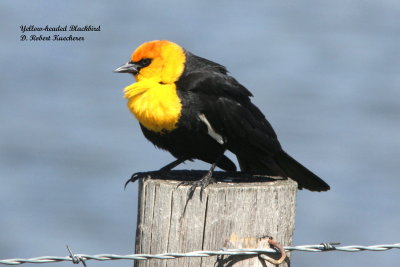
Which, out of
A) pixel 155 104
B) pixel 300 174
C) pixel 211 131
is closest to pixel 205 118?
pixel 211 131

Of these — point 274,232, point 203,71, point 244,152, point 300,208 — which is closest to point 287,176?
point 244,152

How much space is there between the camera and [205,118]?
491 cm

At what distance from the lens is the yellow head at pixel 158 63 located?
512 cm

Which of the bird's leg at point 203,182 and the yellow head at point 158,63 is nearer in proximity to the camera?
the bird's leg at point 203,182

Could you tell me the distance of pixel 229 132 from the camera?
4949mm

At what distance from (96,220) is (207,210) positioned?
5986mm

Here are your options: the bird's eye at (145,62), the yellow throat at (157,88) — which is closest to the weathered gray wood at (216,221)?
the yellow throat at (157,88)

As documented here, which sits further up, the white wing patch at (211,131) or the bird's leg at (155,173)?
the white wing patch at (211,131)

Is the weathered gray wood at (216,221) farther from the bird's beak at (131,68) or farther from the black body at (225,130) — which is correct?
the bird's beak at (131,68)

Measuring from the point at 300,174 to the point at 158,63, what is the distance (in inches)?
41.9

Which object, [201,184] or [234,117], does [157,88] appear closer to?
[234,117]

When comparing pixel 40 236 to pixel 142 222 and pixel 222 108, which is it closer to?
pixel 222 108

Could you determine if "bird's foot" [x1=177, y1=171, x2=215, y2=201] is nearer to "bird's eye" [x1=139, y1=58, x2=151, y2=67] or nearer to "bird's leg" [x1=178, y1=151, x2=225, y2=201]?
"bird's leg" [x1=178, y1=151, x2=225, y2=201]

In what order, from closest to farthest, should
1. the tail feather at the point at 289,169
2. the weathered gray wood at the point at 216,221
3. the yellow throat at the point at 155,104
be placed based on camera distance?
the weathered gray wood at the point at 216,221
the yellow throat at the point at 155,104
the tail feather at the point at 289,169
